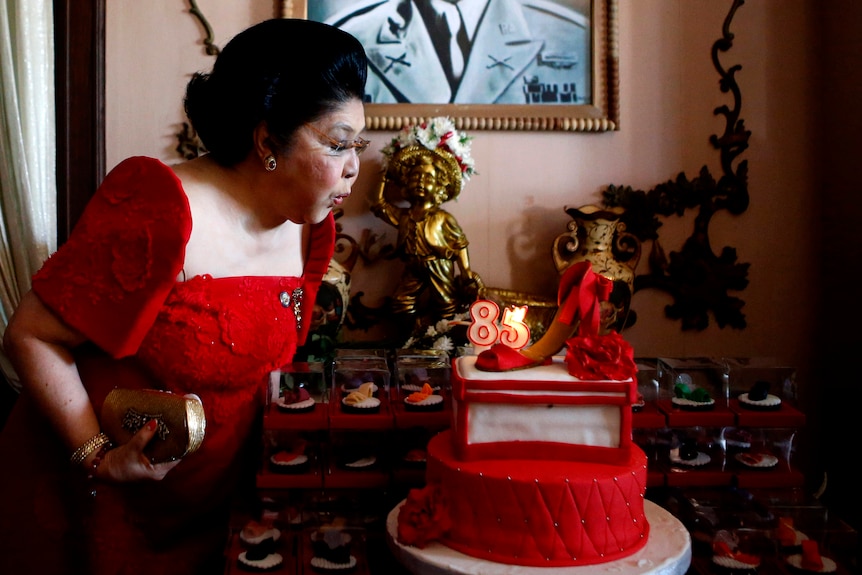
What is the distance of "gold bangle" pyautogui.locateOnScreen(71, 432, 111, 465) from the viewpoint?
1.31 metres

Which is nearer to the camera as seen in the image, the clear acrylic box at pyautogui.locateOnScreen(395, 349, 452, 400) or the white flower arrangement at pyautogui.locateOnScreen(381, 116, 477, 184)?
the clear acrylic box at pyautogui.locateOnScreen(395, 349, 452, 400)

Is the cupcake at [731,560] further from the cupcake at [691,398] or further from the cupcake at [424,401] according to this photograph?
the cupcake at [424,401]

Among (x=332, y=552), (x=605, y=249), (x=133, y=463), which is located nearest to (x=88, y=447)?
(x=133, y=463)

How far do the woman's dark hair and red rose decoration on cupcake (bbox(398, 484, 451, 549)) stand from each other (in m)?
0.68

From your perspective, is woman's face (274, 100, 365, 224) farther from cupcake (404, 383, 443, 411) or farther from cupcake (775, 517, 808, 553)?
cupcake (775, 517, 808, 553)

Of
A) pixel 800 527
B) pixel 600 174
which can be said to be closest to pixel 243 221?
pixel 800 527

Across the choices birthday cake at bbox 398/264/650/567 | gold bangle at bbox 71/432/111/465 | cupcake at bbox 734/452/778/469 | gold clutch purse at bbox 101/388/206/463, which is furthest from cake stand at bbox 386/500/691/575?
gold bangle at bbox 71/432/111/465

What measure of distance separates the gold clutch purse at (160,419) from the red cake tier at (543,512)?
1.38ft

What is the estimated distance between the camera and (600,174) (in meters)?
2.58

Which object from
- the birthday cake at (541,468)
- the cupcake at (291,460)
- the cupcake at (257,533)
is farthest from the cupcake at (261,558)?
the birthday cake at (541,468)

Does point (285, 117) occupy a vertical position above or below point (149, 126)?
below

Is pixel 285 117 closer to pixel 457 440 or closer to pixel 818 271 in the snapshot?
pixel 457 440

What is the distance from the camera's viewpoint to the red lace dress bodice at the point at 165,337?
130 cm

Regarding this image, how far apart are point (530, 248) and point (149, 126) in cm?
130
